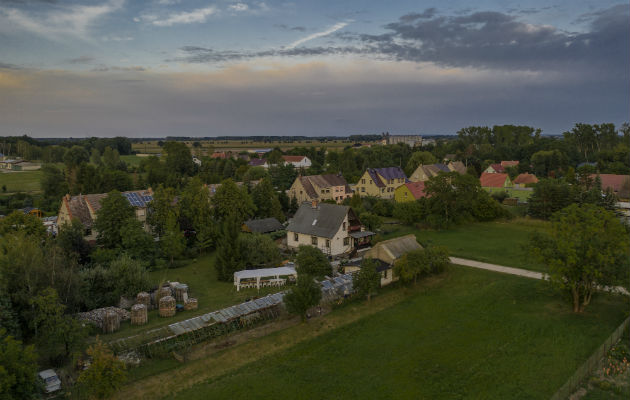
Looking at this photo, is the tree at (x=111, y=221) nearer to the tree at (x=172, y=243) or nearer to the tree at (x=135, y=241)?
the tree at (x=135, y=241)

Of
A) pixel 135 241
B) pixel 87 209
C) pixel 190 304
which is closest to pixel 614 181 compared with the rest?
pixel 190 304

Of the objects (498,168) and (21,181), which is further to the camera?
(498,168)

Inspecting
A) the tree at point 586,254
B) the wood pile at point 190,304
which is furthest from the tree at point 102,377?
the tree at point 586,254

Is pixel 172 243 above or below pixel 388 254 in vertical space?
below

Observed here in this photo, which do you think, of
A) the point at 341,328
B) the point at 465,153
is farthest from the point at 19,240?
the point at 465,153

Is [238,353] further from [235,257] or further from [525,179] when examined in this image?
[525,179]

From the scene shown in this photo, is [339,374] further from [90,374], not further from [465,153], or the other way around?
[465,153]

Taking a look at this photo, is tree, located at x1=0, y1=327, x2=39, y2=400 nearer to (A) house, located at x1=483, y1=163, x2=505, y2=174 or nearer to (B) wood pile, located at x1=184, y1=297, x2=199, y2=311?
(B) wood pile, located at x1=184, y1=297, x2=199, y2=311
